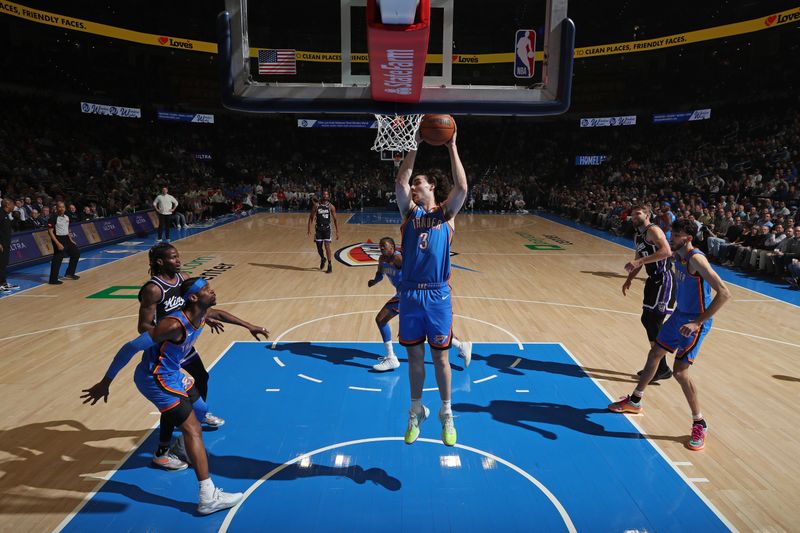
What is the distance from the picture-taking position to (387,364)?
617 cm

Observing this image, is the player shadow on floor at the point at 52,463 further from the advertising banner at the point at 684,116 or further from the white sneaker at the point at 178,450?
the advertising banner at the point at 684,116

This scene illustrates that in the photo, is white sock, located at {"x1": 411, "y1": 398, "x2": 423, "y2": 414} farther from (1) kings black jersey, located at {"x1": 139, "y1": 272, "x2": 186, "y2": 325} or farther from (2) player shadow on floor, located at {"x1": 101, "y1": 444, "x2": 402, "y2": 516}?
(1) kings black jersey, located at {"x1": 139, "y1": 272, "x2": 186, "y2": 325}

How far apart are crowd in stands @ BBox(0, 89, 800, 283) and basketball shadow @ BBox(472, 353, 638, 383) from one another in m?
7.32

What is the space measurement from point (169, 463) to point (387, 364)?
2648mm

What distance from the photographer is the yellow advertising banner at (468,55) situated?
2211 cm

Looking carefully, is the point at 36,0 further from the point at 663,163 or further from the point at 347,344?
the point at 663,163

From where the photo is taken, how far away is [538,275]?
12094mm

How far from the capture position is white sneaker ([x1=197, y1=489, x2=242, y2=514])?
3525mm

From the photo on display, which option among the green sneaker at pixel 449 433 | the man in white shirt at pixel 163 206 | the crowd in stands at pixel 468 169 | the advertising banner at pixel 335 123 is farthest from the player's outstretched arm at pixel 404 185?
the advertising banner at pixel 335 123

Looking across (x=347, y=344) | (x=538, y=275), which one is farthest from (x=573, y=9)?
(x=347, y=344)

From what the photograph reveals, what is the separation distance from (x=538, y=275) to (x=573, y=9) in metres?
21.0

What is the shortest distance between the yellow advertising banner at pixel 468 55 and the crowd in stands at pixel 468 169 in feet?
13.4

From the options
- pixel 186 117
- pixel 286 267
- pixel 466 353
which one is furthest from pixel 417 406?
pixel 186 117

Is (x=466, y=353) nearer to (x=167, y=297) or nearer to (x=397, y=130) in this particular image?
(x=167, y=297)
